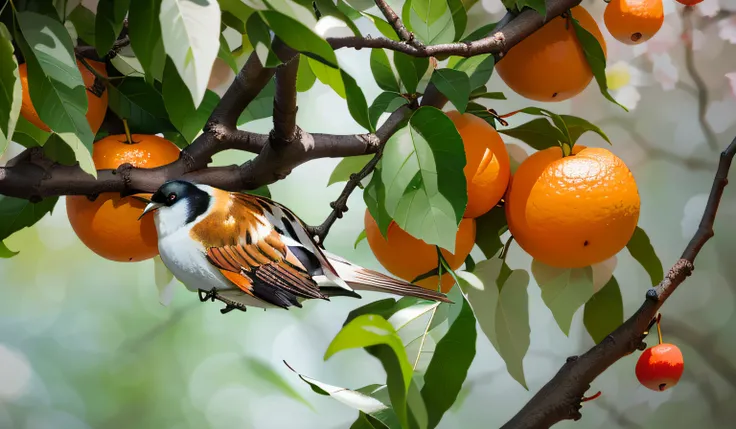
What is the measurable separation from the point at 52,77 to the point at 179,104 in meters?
0.05

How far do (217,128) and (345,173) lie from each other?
0.44 feet

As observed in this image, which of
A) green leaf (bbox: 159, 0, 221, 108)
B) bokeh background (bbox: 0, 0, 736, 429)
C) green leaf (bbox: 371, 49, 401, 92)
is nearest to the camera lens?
green leaf (bbox: 159, 0, 221, 108)

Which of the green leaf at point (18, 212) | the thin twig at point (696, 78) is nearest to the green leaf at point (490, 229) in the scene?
the green leaf at point (18, 212)

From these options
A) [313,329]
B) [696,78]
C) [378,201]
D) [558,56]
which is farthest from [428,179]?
[696,78]

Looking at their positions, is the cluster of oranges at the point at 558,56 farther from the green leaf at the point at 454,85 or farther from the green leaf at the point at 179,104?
the green leaf at the point at 179,104

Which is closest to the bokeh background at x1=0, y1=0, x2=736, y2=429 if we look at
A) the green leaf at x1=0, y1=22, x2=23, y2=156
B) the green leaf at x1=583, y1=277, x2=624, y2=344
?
the green leaf at x1=583, y1=277, x2=624, y2=344

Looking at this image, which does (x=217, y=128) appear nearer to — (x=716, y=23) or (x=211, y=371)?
(x=211, y=371)

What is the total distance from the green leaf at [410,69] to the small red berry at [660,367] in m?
0.22

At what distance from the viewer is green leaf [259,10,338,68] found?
0.22 m

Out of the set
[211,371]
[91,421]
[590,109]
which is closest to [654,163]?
[590,109]

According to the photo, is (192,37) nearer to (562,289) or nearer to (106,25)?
(106,25)

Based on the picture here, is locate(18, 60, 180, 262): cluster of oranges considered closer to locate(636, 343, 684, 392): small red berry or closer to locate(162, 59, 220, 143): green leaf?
locate(162, 59, 220, 143): green leaf

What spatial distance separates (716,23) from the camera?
0.69 meters

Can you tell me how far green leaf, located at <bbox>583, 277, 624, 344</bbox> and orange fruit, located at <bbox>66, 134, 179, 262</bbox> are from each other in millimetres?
273
